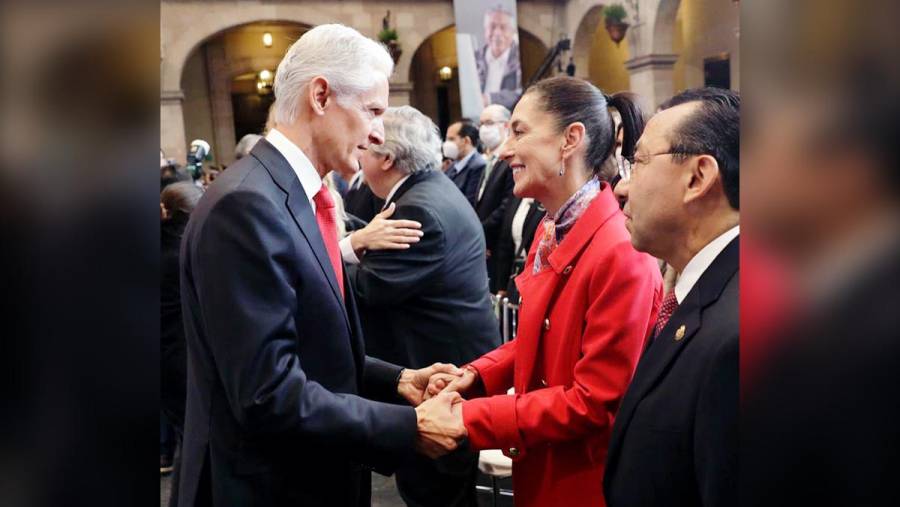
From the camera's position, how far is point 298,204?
1.57 meters

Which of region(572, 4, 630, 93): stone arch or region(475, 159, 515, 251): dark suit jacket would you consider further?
region(572, 4, 630, 93): stone arch

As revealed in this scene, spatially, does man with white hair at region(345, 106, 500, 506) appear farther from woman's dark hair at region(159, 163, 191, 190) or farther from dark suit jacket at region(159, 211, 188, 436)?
woman's dark hair at region(159, 163, 191, 190)

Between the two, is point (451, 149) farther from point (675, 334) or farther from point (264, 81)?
point (264, 81)

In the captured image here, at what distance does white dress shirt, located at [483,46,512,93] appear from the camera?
36.5ft

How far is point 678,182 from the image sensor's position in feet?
4.31

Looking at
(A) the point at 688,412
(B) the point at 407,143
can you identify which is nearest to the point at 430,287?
(B) the point at 407,143

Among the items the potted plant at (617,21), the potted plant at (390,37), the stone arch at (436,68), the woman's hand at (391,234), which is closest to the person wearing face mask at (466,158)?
the woman's hand at (391,234)

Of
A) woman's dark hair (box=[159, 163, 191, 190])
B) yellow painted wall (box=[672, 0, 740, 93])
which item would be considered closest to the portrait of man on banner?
yellow painted wall (box=[672, 0, 740, 93])

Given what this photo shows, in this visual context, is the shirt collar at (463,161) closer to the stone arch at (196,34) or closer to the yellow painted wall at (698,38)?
the yellow painted wall at (698,38)

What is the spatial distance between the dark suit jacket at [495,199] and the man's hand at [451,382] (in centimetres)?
322

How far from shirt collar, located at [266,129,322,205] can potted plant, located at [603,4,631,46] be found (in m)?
11.0

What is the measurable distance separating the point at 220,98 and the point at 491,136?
38.6 feet

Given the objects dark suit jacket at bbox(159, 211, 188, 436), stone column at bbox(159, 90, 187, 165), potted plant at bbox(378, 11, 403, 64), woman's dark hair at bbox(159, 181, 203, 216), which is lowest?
dark suit jacket at bbox(159, 211, 188, 436)
